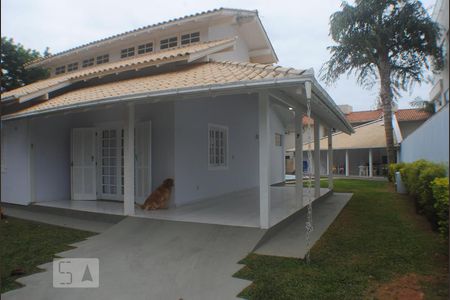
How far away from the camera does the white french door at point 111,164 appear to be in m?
8.97

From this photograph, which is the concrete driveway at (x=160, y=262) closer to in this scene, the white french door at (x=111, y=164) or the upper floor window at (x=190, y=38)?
the white french door at (x=111, y=164)

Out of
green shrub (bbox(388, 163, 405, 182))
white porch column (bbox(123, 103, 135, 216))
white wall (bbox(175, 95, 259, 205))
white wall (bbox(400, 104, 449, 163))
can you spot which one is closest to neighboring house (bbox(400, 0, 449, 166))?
white wall (bbox(400, 104, 449, 163))

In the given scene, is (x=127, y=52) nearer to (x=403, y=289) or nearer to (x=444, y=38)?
(x=403, y=289)

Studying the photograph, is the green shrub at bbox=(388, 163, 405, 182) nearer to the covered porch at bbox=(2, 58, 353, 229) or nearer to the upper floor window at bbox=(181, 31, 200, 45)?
the covered porch at bbox=(2, 58, 353, 229)

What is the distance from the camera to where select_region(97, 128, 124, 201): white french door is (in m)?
8.97

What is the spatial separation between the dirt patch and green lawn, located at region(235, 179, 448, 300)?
1 cm

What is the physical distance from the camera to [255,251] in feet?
16.9


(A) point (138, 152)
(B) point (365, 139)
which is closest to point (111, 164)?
(A) point (138, 152)

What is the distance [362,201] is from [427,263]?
6.37 metres

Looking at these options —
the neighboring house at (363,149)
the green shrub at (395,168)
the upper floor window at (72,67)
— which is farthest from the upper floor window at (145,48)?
the neighboring house at (363,149)

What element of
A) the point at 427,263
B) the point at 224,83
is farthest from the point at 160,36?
the point at 427,263

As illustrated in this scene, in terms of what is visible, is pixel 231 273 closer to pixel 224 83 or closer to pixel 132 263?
pixel 132 263

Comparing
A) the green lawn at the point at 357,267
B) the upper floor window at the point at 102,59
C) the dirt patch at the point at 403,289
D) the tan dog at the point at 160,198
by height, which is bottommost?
the dirt patch at the point at 403,289

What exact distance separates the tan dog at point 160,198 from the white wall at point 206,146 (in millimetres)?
359
